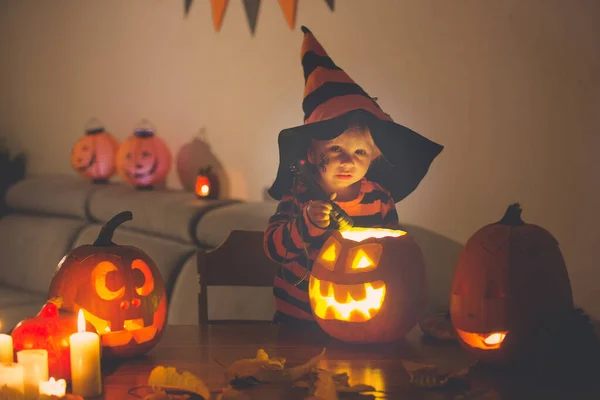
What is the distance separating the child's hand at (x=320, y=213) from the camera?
1.41 metres

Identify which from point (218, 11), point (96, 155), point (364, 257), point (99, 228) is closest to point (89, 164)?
point (96, 155)

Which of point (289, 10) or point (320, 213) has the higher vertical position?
point (289, 10)

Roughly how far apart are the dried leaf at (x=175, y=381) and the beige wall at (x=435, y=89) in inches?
42.7

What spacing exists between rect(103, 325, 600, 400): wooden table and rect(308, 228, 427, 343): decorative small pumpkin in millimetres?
41

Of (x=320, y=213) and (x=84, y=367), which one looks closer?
(x=84, y=367)

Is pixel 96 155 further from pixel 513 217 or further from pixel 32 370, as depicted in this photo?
pixel 513 217

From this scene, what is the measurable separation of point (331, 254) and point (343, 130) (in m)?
0.29

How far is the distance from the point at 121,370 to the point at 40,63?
3.21 meters

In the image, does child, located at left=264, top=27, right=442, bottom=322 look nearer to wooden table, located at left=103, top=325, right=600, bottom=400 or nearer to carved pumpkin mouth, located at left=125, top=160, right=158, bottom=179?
wooden table, located at left=103, top=325, right=600, bottom=400

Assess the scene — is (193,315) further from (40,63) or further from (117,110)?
(40,63)

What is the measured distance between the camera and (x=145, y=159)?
3025 millimetres

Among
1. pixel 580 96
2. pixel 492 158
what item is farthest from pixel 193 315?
pixel 580 96

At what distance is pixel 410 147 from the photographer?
4.94ft

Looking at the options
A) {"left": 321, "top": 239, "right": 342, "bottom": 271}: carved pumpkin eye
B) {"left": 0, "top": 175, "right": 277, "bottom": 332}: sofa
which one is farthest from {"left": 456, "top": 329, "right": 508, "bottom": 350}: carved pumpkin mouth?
{"left": 0, "top": 175, "right": 277, "bottom": 332}: sofa
